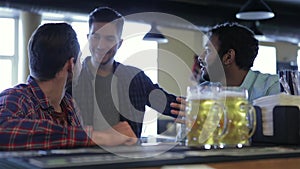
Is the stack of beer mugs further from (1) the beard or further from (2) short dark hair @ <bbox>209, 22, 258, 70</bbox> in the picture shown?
(2) short dark hair @ <bbox>209, 22, 258, 70</bbox>

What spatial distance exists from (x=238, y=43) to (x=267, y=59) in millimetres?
7068

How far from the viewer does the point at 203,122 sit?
1.32 metres

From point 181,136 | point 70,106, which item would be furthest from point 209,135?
point 70,106

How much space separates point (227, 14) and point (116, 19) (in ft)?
12.2

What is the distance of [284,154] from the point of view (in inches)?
46.9

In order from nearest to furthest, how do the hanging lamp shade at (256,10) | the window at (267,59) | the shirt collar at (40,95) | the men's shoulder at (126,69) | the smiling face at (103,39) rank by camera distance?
the shirt collar at (40,95) < the smiling face at (103,39) < the men's shoulder at (126,69) < the hanging lamp shade at (256,10) < the window at (267,59)

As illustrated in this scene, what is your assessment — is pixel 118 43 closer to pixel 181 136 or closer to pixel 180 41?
pixel 181 136

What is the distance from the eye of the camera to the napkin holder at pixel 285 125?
138cm

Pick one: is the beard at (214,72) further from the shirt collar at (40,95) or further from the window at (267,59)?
the window at (267,59)

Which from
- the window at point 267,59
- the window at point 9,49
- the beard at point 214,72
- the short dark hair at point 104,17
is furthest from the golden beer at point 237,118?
the window at point 267,59

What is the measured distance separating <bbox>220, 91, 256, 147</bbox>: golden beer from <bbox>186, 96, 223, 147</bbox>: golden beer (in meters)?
0.03

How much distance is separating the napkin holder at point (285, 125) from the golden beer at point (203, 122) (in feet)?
0.61

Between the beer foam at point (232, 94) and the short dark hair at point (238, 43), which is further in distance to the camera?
the short dark hair at point (238, 43)

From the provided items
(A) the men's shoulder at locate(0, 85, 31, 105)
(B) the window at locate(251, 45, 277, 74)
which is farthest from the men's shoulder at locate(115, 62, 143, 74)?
(B) the window at locate(251, 45, 277, 74)
